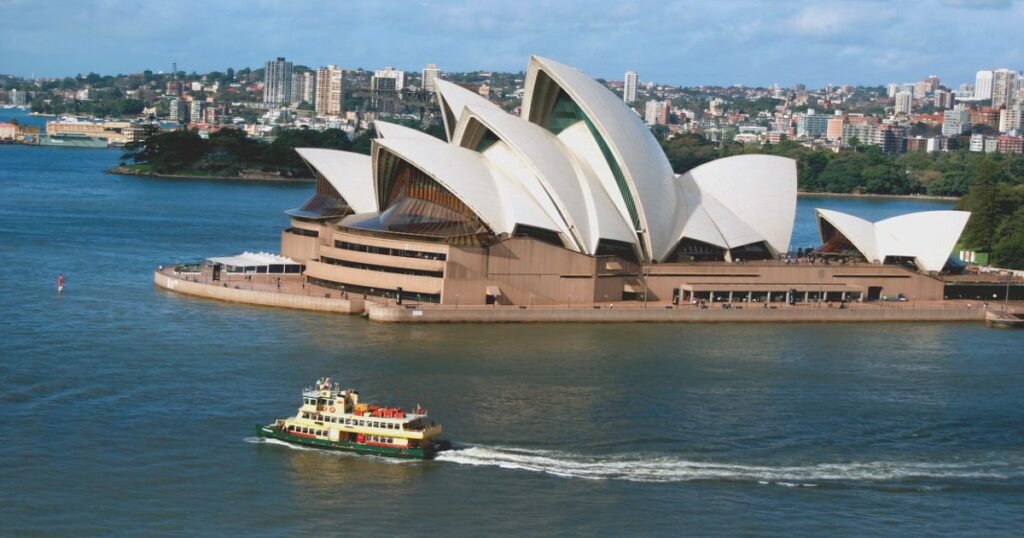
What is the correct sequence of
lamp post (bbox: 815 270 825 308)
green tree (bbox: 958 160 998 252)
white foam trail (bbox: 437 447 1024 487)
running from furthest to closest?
green tree (bbox: 958 160 998 252), lamp post (bbox: 815 270 825 308), white foam trail (bbox: 437 447 1024 487)

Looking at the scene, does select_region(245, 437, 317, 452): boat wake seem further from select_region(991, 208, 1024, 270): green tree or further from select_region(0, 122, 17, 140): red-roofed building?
select_region(0, 122, 17, 140): red-roofed building

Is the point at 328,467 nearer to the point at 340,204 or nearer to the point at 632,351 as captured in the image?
the point at 632,351

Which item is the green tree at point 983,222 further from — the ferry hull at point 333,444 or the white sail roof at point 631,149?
the ferry hull at point 333,444

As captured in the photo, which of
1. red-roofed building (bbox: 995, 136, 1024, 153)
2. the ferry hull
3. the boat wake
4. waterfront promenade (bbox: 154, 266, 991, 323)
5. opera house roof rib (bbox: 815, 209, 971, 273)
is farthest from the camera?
red-roofed building (bbox: 995, 136, 1024, 153)

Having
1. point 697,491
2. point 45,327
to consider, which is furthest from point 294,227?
point 697,491

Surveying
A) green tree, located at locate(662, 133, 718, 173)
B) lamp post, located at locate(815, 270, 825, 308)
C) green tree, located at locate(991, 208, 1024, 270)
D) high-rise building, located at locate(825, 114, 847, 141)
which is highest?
high-rise building, located at locate(825, 114, 847, 141)

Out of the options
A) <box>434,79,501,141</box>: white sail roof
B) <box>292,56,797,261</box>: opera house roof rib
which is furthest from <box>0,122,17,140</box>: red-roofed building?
<box>292,56,797,261</box>: opera house roof rib

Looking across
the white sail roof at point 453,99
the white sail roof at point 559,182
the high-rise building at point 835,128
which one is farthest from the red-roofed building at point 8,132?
the white sail roof at point 559,182

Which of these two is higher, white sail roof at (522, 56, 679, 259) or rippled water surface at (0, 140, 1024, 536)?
white sail roof at (522, 56, 679, 259)
